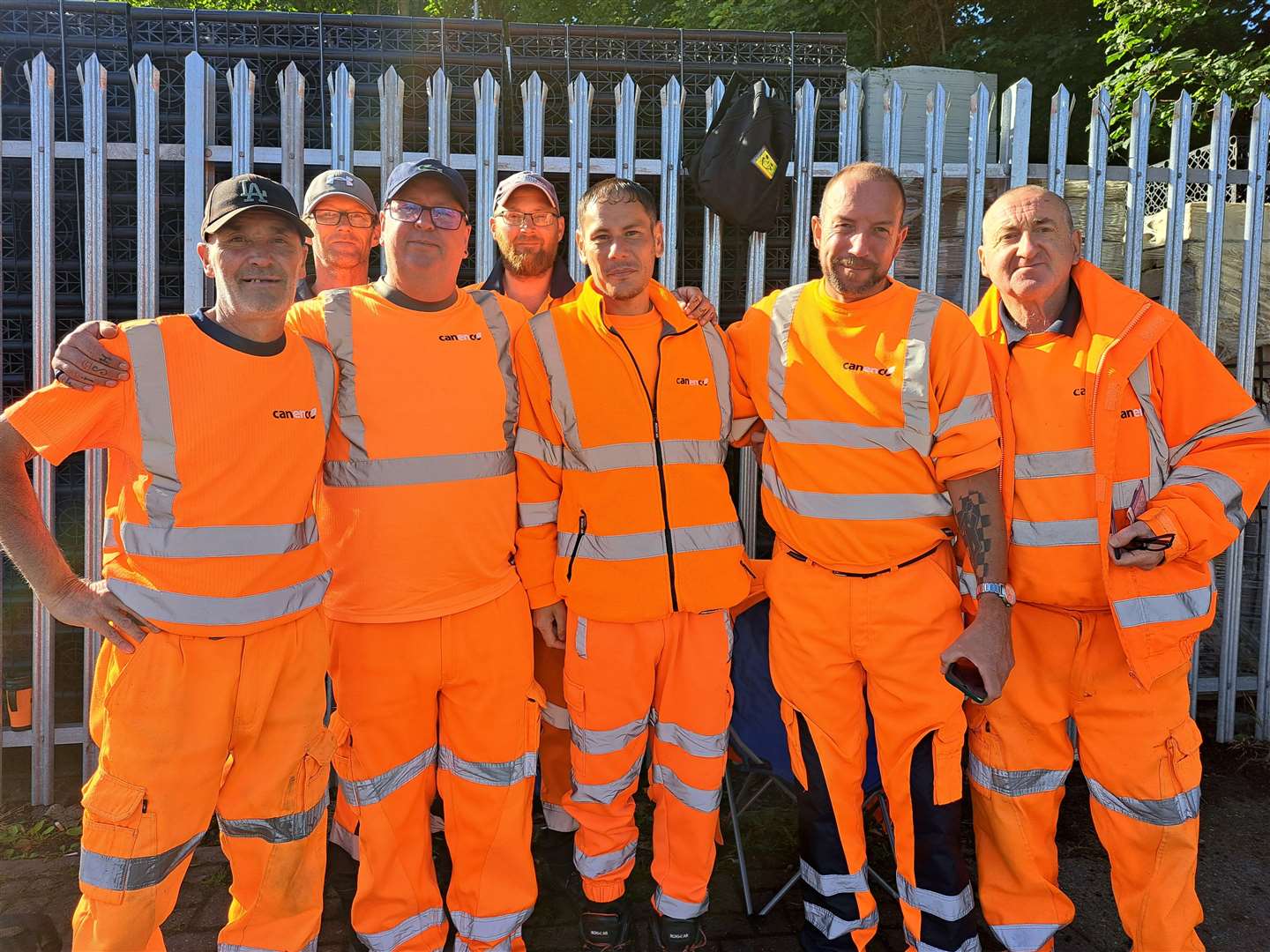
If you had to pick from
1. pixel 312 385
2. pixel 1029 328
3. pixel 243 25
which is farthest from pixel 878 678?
pixel 243 25

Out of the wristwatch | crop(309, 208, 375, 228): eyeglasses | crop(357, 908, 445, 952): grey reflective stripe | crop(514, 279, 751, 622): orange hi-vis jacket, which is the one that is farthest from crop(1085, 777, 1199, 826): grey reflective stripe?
crop(309, 208, 375, 228): eyeglasses

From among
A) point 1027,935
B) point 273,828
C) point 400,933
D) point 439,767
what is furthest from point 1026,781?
point 273,828

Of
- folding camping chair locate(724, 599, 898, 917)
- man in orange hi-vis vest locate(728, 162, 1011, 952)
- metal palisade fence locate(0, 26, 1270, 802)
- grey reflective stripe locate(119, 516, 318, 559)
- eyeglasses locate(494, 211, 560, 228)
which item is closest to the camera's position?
grey reflective stripe locate(119, 516, 318, 559)

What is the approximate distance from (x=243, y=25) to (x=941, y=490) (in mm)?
4644

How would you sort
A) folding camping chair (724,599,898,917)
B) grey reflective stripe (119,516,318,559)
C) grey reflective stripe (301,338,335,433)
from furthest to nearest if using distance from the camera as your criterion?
folding camping chair (724,599,898,917), grey reflective stripe (301,338,335,433), grey reflective stripe (119,516,318,559)

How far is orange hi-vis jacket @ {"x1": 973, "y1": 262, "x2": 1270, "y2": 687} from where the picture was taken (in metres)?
2.54

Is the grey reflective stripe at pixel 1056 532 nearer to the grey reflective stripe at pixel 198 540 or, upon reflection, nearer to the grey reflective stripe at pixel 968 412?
the grey reflective stripe at pixel 968 412

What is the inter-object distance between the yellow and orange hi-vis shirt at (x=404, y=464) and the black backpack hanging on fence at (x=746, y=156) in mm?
1731

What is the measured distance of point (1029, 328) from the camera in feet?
9.15

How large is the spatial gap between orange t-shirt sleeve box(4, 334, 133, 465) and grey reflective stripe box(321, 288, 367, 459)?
0.55 metres

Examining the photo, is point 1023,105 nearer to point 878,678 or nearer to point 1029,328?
point 1029,328

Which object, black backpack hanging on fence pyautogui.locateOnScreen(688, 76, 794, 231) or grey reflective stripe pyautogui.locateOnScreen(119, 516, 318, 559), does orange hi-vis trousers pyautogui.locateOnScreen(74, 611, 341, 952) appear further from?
black backpack hanging on fence pyautogui.locateOnScreen(688, 76, 794, 231)

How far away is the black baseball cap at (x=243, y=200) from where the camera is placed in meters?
2.30

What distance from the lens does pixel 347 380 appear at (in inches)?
101
